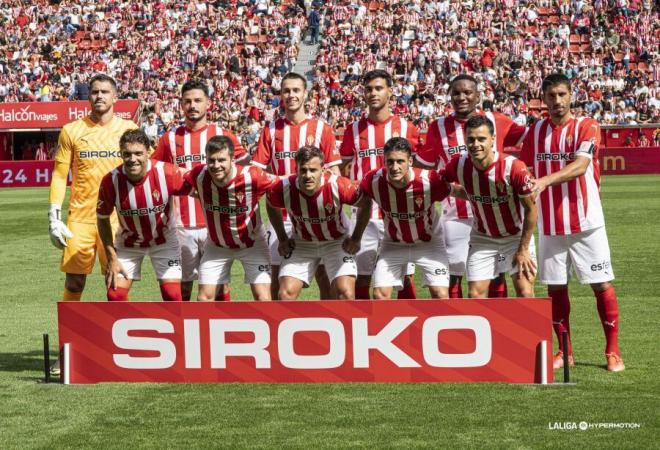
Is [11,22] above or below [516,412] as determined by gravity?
above

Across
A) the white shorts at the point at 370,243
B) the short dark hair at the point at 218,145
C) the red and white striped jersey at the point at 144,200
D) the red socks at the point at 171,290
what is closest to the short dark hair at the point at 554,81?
the white shorts at the point at 370,243

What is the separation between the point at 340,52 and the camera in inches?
1410

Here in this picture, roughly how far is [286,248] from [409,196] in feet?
3.21

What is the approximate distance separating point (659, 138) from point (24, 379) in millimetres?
26365

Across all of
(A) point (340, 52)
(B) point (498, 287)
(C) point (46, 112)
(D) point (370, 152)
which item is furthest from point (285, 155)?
(A) point (340, 52)

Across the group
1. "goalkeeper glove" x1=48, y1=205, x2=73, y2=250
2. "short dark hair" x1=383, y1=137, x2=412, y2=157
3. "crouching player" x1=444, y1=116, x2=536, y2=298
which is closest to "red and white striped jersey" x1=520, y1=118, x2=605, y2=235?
"crouching player" x1=444, y1=116, x2=536, y2=298

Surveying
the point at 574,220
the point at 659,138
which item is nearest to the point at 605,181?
the point at 659,138

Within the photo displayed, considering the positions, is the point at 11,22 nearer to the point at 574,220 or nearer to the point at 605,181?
the point at 605,181

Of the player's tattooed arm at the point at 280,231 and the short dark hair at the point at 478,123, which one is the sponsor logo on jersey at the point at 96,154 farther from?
the short dark hair at the point at 478,123

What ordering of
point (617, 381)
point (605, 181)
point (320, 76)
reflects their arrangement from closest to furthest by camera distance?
1. point (617, 381)
2. point (605, 181)
3. point (320, 76)

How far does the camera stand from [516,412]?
575 cm

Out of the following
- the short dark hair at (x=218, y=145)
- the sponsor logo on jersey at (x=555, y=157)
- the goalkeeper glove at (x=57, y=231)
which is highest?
the short dark hair at (x=218, y=145)

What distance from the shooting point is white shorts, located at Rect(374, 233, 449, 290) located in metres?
7.40

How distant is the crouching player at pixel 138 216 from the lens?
23.9ft
